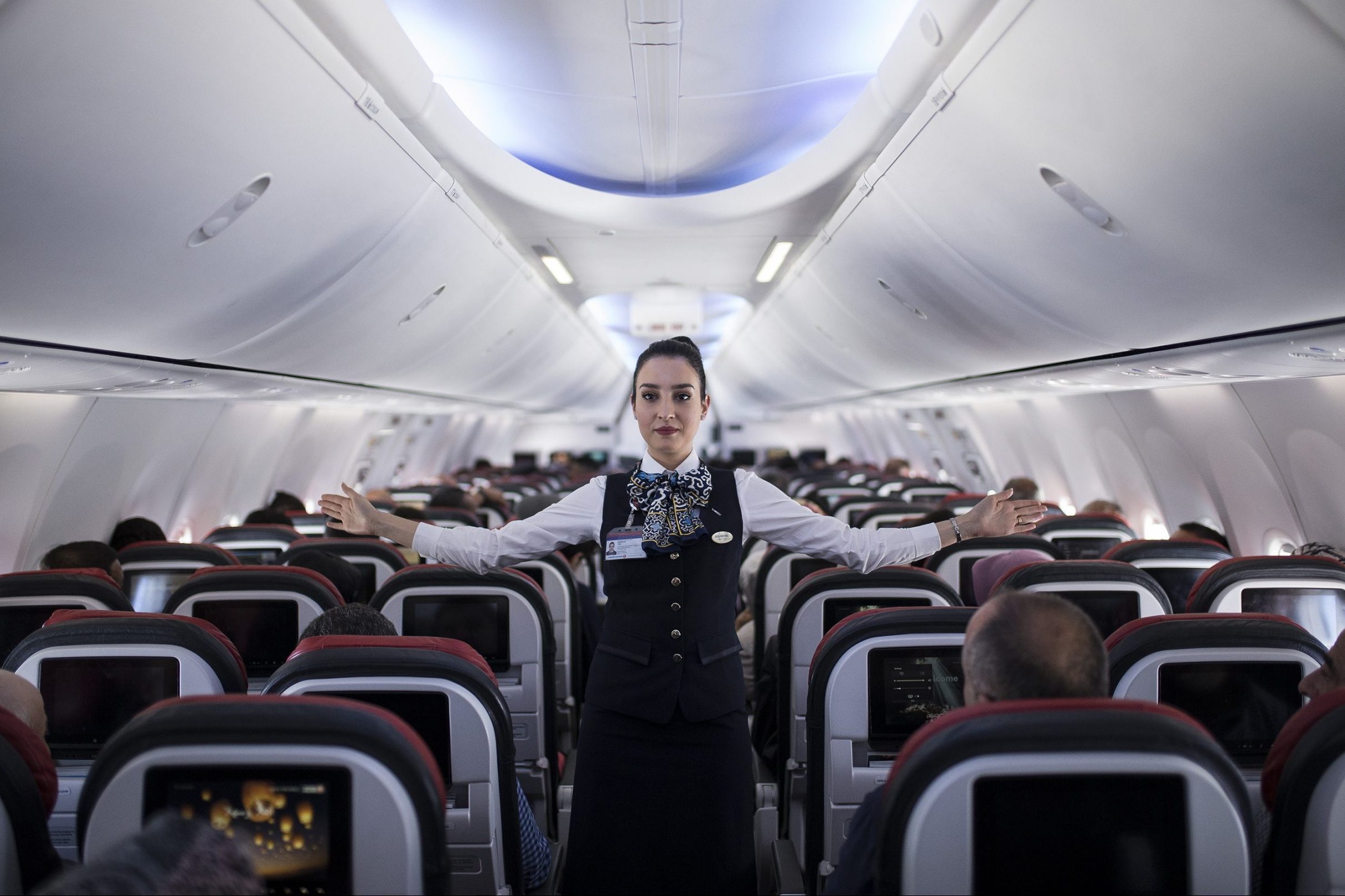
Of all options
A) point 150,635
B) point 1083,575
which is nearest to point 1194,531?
point 1083,575

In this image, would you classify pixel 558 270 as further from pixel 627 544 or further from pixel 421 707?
pixel 421 707

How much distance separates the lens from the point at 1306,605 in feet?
12.9

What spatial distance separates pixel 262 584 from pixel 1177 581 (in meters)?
4.45

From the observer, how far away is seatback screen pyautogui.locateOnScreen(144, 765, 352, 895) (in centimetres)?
170

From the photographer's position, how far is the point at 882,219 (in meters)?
6.29

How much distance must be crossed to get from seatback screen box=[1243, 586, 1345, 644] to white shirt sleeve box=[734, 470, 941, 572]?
1938 millimetres

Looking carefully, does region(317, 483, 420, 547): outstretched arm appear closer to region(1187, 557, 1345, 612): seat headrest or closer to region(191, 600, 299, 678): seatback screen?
region(191, 600, 299, 678): seatback screen

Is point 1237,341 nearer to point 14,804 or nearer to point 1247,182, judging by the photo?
point 1247,182

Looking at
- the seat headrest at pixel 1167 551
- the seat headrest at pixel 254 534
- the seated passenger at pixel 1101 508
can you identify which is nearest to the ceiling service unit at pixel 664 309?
the seated passenger at pixel 1101 508

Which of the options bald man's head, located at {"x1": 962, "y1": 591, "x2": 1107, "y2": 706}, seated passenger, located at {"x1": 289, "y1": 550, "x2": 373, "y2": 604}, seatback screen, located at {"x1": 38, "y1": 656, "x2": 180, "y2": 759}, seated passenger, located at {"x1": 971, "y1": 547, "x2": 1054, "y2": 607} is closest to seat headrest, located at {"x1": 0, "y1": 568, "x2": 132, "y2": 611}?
seated passenger, located at {"x1": 289, "y1": 550, "x2": 373, "y2": 604}

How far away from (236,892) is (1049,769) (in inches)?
49.4

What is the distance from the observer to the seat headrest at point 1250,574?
3816mm

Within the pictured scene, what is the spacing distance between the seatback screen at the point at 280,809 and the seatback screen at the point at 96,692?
1231mm

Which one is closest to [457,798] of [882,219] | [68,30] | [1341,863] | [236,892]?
[236,892]
